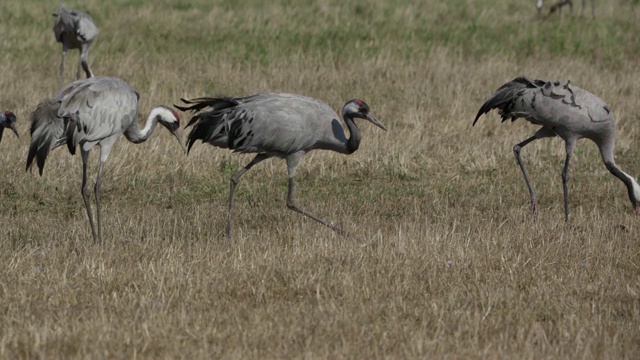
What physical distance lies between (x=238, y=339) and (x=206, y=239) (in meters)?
2.54

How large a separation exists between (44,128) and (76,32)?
598 cm

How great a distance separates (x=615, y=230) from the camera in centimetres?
751

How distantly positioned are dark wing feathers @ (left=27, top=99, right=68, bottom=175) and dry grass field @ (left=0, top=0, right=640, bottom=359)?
1.87 feet

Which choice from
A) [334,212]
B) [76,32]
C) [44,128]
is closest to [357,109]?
[334,212]

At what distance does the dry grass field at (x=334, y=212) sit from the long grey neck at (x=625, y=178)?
0.99ft

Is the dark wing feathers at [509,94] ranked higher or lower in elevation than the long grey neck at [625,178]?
higher

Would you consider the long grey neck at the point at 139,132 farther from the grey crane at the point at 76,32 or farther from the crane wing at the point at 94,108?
the grey crane at the point at 76,32

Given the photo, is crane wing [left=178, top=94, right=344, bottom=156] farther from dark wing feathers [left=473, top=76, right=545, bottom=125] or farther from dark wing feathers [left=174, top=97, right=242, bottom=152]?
dark wing feathers [left=473, top=76, right=545, bottom=125]

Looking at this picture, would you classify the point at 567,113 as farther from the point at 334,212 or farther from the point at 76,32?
the point at 76,32

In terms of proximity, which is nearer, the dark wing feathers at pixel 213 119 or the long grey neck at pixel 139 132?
the dark wing feathers at pixel 213 119

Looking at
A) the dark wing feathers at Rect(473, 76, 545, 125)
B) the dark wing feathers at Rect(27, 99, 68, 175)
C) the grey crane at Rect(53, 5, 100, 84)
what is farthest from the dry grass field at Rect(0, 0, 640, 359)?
the dark wing feathers at Rect(473, 76, 545, 125)

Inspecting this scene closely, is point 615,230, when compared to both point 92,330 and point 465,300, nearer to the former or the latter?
point 465,300

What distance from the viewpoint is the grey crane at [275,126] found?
7621 mm

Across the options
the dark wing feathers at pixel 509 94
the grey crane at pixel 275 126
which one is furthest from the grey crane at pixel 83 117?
the dark wing feathers at pixel 509 94
